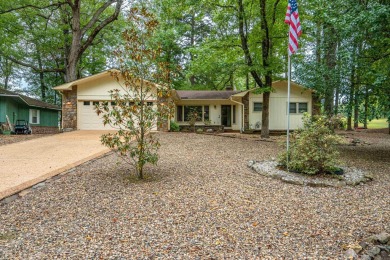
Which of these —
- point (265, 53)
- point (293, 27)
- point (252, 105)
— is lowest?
point (252, 105)

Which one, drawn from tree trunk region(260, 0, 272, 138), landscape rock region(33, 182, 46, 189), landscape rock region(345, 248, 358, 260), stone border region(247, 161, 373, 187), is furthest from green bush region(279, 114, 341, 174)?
tree trunk region(260, 0, 272, 138)

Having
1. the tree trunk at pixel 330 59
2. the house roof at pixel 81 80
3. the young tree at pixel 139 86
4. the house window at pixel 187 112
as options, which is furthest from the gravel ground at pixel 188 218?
the house window at pixel 187 112

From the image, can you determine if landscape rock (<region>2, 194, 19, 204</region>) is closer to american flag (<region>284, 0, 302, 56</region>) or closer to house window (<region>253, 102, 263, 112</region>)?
american flag (<region>284, 0, 302, 56</region>)

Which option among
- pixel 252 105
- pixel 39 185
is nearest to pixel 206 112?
pixel 252 105

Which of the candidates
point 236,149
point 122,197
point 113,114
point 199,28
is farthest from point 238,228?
point 199,28

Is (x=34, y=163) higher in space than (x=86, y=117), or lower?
lower

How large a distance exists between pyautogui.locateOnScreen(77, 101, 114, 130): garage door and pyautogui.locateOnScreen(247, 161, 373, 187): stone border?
13.1 meters

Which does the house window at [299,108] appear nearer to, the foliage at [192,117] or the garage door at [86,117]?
the foliage at [192,117]

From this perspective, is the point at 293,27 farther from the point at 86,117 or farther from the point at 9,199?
the point at 86,117

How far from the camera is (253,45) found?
14.3 metres

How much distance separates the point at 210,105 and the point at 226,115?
140cm

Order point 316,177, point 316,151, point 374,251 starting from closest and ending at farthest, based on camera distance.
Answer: point 374,251 < point 316,177 < point 316,151

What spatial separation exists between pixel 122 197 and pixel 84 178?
154 cm

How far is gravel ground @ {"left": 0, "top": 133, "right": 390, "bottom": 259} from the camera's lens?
2889mm
